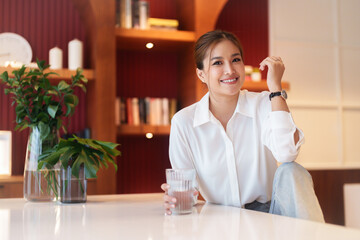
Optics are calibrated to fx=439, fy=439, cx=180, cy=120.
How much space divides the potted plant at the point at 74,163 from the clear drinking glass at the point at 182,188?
37 cm

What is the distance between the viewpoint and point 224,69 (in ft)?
6.34

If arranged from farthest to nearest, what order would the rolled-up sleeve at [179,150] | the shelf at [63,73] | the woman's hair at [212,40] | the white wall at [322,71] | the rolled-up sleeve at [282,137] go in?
the white wall at [322,71] < the shelf at [63,73] < the woman's hair at [212,40] < the rolled-up sleeve at [179,150] < the rolled-up sleeve at [282,137]

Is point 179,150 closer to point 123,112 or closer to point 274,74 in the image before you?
point 274,74

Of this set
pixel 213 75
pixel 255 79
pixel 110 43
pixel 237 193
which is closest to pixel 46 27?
pixel 110 43

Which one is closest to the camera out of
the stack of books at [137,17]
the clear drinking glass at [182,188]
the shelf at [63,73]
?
the clear drinking glass at [182,188]

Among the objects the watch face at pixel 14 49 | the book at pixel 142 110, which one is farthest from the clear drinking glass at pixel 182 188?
the watch face at pixel 14 49

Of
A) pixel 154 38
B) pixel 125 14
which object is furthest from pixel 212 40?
pixel 125 14

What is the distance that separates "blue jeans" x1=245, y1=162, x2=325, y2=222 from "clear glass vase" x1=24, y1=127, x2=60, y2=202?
84cm

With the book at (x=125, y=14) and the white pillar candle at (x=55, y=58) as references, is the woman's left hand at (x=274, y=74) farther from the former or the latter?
the white pillar candle at (x=55, y=58)

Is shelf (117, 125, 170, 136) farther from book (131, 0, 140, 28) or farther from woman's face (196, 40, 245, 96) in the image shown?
woman's face (196, 40, 245, 96)

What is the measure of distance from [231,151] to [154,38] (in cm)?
165

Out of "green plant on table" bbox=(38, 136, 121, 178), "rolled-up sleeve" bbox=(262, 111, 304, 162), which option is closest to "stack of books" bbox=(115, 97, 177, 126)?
"green plant on table" bbox=(38, 136, 121, 178)

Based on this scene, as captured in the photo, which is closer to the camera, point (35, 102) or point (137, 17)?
point (35, 102)

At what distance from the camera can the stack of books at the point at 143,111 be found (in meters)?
3.20
